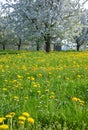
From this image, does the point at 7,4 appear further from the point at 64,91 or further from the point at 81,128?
the point at 81,128

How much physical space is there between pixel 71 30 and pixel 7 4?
6903 mm

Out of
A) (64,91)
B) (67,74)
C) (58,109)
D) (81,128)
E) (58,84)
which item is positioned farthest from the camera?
(67,74)

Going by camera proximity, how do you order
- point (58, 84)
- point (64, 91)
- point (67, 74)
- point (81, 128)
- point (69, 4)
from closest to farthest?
point (81, 128) < point (64, 91) < point (58, 84) < point (67, 74) < point (69, 4)

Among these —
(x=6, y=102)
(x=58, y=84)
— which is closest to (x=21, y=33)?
(x=58, y=84)

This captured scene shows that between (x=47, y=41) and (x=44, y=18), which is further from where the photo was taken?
(x=47, y=41)

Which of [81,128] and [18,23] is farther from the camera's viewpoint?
[18,23]

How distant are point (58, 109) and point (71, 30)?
2898 centimetres

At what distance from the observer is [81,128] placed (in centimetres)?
492

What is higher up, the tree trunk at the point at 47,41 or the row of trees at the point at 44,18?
the row of trees at the point at 44,18

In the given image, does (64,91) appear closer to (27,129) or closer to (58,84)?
(58,84)

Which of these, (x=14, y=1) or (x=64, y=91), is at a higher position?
(x=14, y=1)

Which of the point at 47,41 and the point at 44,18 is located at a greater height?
the point at 44,18

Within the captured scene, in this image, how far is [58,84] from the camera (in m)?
8.77

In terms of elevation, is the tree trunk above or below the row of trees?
below
